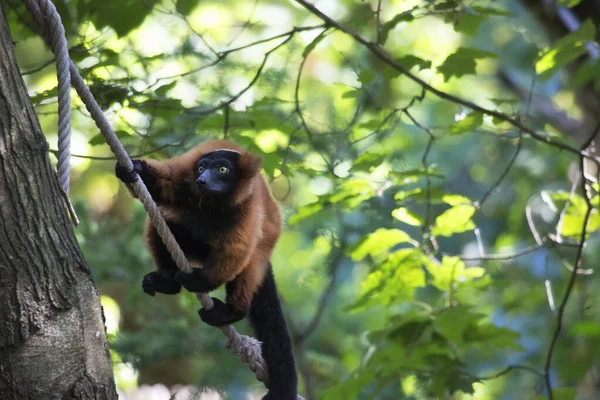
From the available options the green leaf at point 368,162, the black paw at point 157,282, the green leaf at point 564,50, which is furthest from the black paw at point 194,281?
the green leaf at point 564,50

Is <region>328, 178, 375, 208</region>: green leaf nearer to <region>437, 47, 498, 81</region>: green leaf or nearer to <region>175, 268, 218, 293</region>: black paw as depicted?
<region>437, 47, 498, 81</region>: green leaf

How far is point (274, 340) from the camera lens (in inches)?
154

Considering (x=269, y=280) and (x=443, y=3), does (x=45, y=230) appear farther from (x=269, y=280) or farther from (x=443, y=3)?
(x=443, y=3)

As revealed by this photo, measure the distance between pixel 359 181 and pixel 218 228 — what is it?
37.6 inches

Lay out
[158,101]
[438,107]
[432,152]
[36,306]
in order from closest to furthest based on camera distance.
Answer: [36,306], [158,101], [432,152], [438,107]

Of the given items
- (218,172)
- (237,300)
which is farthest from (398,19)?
(237,300)

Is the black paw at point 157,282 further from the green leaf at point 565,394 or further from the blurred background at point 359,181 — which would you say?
the green leaf at point 565,394

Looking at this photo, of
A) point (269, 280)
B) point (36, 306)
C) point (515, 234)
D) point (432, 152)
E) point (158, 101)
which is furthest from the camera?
point (432, 152)

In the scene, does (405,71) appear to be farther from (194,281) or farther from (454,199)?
(194,281)

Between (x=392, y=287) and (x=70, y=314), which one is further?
(x=392, y=287)

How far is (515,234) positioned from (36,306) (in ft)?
25.4

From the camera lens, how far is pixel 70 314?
2.38 m

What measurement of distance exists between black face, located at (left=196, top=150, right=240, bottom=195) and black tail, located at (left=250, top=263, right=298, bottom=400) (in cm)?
64

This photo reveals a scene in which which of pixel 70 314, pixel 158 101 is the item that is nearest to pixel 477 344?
pixel 158 101
